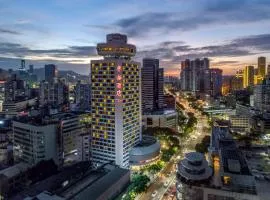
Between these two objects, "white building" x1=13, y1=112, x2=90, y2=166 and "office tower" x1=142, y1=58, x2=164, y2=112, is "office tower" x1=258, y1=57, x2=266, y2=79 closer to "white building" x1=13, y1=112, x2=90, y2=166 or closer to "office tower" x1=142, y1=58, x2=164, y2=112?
"office tower" x1=142, y1=58, x2=164, y2=112

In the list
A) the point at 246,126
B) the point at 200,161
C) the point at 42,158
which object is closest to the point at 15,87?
the point at 42,158

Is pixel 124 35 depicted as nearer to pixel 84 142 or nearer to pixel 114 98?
pixel 114 98

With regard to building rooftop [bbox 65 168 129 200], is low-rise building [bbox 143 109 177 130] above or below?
above

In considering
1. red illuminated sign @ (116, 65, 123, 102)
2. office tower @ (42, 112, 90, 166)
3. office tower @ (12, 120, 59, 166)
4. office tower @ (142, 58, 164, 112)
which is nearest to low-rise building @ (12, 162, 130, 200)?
office tower @ (12, 120, 59, 166)

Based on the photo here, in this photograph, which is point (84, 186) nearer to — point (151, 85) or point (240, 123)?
point (240, 123)

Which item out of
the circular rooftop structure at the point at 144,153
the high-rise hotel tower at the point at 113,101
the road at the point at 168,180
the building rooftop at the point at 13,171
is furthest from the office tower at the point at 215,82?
the building rooftop at the point at 13,171

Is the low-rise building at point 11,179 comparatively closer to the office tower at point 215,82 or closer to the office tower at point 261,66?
the office tower at point 215,82
